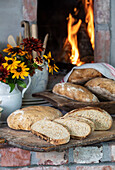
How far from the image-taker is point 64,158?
105cm

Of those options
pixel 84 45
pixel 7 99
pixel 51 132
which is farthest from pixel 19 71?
pixel 84 45

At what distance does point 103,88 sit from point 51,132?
73 cm

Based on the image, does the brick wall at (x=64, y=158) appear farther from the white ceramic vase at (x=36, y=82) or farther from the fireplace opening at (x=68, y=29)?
the fireplace opening at (x=68, y=29)

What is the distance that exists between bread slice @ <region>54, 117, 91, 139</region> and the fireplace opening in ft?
6.53

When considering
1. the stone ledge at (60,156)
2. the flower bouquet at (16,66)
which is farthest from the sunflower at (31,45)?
the stone ledge at (60,156)

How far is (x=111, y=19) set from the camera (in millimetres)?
2191

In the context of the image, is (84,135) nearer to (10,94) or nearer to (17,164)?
(17,164)

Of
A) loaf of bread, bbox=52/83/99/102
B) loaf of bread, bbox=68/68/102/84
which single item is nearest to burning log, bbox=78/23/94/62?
loaf of bread, bbox=68/68/102/84

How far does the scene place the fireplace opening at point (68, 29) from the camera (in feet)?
10.4

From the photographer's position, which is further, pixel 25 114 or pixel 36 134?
pixel 25 114

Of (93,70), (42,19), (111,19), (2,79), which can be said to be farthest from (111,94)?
(42,19)

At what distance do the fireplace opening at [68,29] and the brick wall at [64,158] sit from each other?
2.00 metres

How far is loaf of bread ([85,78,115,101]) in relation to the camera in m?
1.56

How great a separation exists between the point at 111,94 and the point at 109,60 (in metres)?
0.76
